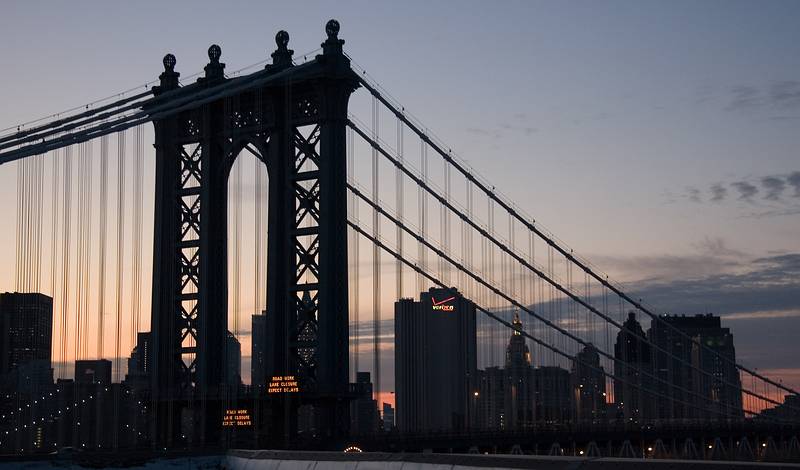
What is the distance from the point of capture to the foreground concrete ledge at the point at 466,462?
14.5 meters

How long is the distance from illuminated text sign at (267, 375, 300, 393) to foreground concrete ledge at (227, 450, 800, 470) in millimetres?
53227

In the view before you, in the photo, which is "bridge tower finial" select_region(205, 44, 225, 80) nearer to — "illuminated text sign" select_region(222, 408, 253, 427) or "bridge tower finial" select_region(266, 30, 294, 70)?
"bridge tower finial" select_region(266, 30, 294, 70)

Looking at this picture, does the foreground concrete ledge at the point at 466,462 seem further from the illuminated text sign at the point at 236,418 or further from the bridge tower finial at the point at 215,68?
the bridge tower finial at the point at 215,68

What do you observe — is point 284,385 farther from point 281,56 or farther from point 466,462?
point 466,462

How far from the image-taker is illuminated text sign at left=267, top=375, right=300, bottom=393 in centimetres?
8031

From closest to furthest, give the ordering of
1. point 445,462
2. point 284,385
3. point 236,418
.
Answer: point 445,462 → point 284,385 → point 236,418

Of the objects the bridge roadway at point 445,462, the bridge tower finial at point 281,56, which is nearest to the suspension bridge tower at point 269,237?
the bridge tower finial at point 281,56

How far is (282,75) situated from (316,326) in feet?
54.9

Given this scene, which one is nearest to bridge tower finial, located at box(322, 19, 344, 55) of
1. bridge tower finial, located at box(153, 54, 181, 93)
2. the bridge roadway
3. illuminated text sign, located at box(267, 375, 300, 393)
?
bridge tower finial, located at box(153, 54, 181, 93)

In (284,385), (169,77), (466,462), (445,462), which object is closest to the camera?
(466,462)

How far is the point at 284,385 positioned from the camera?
3172 inches

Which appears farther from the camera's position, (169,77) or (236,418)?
(169,77)

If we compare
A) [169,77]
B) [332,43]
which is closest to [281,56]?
[332,43]

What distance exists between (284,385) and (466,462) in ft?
207
